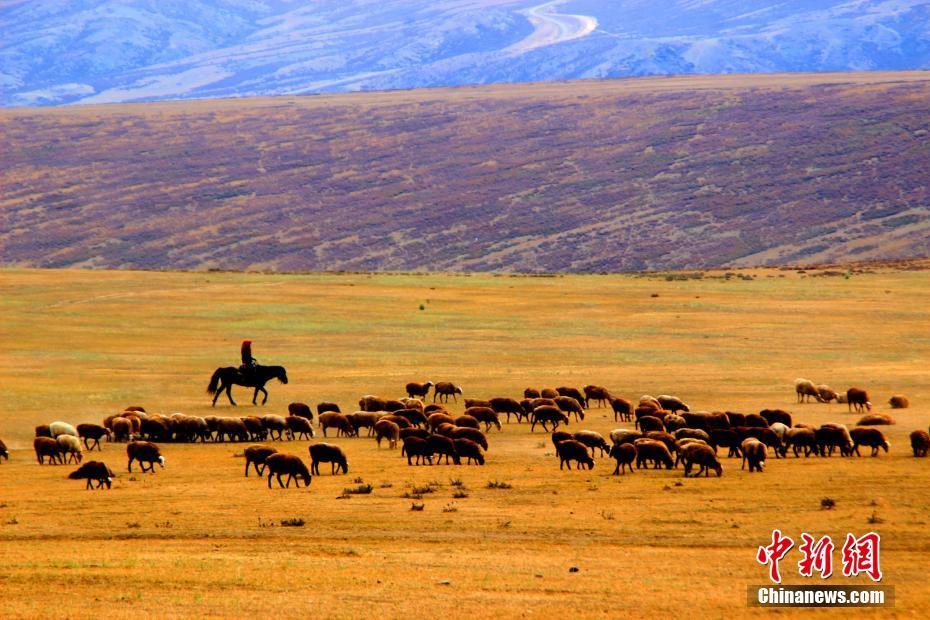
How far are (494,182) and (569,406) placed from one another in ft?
338

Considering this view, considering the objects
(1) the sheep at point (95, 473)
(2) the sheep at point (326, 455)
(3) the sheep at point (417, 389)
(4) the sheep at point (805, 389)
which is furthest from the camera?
(3) the sheep at point (417, 389)

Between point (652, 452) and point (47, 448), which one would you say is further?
point (47, 448)

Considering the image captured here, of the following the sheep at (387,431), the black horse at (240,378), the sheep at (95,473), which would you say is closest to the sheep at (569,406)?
the sheep at (387,431)

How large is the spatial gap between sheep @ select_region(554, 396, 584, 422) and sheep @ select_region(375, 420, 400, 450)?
16.0 feet

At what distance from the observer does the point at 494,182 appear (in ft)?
438

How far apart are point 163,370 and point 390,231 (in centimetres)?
8334

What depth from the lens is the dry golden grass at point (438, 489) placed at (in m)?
15.0

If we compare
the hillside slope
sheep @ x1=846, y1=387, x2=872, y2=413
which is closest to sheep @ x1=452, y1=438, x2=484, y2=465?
sheep @ x1=846, y1=387, x2=872, y2=413

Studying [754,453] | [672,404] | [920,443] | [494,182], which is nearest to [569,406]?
[672,404]

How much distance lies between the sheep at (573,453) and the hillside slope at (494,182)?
269 feet

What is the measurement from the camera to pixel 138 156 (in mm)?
150625

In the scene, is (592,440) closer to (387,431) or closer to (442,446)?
(442,446)

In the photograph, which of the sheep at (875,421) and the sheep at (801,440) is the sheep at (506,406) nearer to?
the sheep at (801,440)

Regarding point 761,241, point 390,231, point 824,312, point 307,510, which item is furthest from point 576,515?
point 390,231
